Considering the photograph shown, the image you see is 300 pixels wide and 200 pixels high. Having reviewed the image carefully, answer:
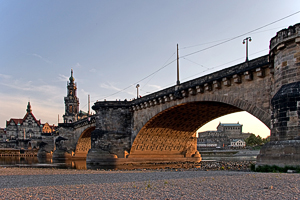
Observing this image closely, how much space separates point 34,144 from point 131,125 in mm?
81231

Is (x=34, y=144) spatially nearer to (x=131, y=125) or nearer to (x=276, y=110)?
(x=131, y=125)

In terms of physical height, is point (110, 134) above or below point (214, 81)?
below

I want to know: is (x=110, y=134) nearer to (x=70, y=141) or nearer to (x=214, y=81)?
(x=214, y=81)

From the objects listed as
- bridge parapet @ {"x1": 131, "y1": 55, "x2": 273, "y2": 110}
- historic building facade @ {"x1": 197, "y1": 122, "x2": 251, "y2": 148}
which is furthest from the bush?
historic building facade @ {"x1": 197, "y1": 122, "x2": 251, "y2": 148}

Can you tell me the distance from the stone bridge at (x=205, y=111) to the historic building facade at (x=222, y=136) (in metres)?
105

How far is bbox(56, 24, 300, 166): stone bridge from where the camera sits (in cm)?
1548

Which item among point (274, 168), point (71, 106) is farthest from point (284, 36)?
point (71, 106)

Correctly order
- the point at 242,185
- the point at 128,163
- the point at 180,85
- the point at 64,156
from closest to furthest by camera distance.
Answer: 1. the point at 242,185
2. the point at 180,85
3. the point at 128,163
4. the point at 64,156

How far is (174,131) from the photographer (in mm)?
38781

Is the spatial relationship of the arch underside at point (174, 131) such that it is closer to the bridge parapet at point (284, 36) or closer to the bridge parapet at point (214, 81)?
the bridge parapet at point (214, 81)

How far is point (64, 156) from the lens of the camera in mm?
61875

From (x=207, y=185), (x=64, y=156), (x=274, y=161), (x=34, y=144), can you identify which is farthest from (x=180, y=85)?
(x=34, y=144)

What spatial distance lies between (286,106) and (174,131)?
24034 mm

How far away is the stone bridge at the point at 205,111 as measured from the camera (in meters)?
15.5
